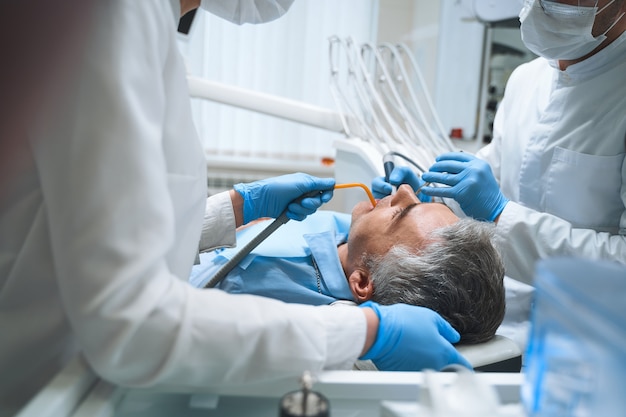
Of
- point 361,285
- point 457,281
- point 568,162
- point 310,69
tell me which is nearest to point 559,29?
point 568,162

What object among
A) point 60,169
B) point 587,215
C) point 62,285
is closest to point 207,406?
point 62,285

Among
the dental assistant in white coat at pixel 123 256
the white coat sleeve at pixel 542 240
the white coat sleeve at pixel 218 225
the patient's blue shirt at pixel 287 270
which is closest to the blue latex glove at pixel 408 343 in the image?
the dental assistant in white coat at pixel 123 256

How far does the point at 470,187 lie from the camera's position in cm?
153

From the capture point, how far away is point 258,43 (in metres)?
3.23

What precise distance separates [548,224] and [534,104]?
550 millimetres

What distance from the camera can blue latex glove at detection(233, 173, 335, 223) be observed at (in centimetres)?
159

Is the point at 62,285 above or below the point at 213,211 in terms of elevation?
above

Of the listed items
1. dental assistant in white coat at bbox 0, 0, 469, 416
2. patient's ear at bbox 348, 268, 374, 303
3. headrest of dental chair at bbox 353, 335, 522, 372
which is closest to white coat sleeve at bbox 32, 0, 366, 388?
dental assistant in white coat at bbox 0, 0, 469, 416

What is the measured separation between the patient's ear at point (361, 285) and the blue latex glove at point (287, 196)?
26 centimetres

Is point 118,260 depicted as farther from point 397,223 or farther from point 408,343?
point 397,223

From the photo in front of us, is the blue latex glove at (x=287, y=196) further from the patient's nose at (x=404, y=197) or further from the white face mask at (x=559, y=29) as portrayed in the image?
the white face mask at (x=559, y=29)

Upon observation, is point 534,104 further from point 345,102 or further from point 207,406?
point 207,406

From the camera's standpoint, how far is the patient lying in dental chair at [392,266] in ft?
4.19

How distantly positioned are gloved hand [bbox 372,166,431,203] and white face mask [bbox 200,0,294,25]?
0.59 meters
